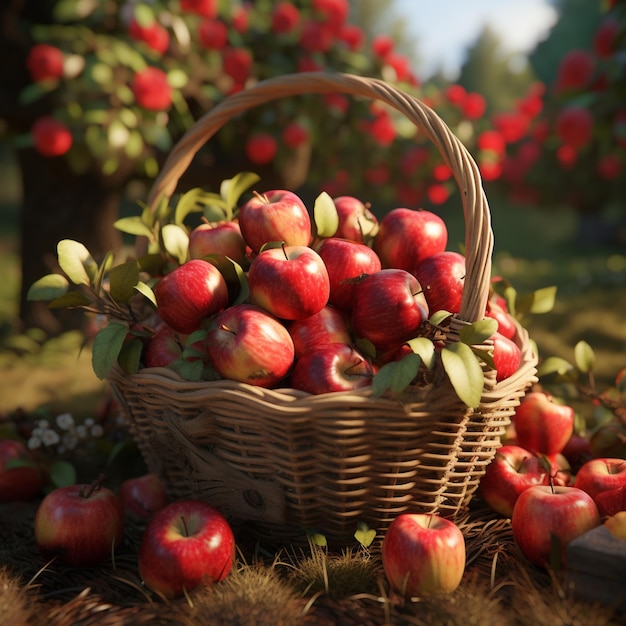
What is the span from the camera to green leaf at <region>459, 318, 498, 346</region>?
60.4 inches

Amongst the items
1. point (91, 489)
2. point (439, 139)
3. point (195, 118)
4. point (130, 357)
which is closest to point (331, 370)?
point (130, 357)

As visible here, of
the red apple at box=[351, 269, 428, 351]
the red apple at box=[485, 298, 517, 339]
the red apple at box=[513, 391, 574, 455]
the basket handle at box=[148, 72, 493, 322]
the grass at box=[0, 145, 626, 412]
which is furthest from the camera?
the grass at box=[0, 145, 626, 412]

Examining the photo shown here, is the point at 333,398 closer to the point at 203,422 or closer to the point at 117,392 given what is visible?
the point at 203,422

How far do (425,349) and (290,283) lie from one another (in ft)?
1.22

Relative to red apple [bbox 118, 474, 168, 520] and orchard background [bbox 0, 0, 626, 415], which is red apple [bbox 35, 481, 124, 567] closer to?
red apple [bbox 118, 474, 168, 520]

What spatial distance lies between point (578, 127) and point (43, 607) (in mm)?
3293

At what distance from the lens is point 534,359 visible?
1865 millimetres

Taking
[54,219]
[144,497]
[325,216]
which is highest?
[325,216]

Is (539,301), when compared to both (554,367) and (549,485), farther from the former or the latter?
(549,485)

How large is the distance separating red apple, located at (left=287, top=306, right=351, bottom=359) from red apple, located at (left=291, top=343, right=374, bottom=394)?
2.2 inches

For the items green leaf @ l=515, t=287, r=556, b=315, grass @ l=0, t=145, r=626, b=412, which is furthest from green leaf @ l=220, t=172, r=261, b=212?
green leaf @ l=515, t=287, r=556, b=315

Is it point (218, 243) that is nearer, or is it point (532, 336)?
point (218, 243)

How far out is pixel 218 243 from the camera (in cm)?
200

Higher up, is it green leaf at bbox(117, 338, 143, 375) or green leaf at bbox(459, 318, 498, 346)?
green leaf at bbox(459, 318, 498, 346)
